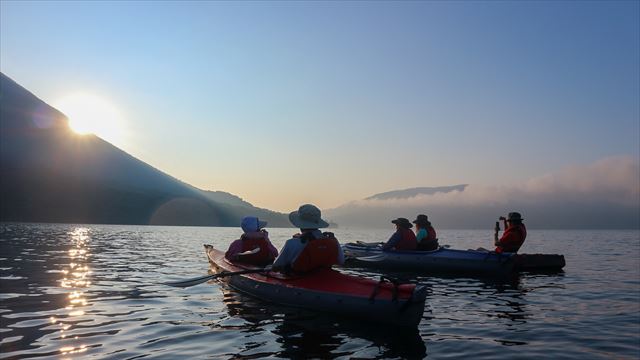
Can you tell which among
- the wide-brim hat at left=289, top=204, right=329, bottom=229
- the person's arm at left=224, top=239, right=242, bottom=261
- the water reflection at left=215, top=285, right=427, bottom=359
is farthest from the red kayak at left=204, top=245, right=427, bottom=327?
the person's arm at left=224, top=239, right=242, bottom=261

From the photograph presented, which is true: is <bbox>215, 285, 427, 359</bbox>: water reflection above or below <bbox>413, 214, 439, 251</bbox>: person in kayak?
below

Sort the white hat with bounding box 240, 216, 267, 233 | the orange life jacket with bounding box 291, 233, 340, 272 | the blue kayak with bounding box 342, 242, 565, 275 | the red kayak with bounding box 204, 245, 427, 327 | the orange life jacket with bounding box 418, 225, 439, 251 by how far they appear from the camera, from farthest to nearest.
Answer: the orange life jacket with bounding box 418, 225, 439, 251, the blue kayak with bounding box 342, 242, 565, 275, the white hat with bounding box 240, 216, 267, 233, the orange life jacket with bounding box 291, 233, 340, 272, the red kayak with bounding box 204, 245, 427, 327

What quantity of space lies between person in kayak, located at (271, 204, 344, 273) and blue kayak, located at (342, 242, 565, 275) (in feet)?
39.5

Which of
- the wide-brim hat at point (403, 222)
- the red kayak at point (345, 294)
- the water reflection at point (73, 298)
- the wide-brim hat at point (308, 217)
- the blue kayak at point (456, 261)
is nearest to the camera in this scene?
the water reflection at point (73, 298)

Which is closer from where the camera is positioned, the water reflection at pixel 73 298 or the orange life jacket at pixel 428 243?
the water reflection at pixel 73 298

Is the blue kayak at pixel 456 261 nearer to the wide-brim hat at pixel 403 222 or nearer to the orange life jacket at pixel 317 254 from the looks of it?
the wide-brim hat at pixel 403 222

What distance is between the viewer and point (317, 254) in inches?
508

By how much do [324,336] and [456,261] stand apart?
48.0 ft

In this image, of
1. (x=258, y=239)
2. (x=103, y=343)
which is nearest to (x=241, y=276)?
(x=258, y=239)

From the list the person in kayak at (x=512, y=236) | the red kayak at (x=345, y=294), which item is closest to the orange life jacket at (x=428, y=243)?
the person in kayak at (x=512, y=236)

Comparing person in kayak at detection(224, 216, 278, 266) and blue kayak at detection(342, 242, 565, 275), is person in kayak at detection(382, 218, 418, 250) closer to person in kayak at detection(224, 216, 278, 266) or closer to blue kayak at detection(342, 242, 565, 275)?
blue kayak at detection(342, 242, 565, 275)

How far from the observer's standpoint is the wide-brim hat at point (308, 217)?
12.7 metres

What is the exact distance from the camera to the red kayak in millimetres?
10789

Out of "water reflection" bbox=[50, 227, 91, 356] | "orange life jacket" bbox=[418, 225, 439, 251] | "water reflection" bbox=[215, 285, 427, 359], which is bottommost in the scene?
"water reflection" bbox=[215, 285, 427, 359]
